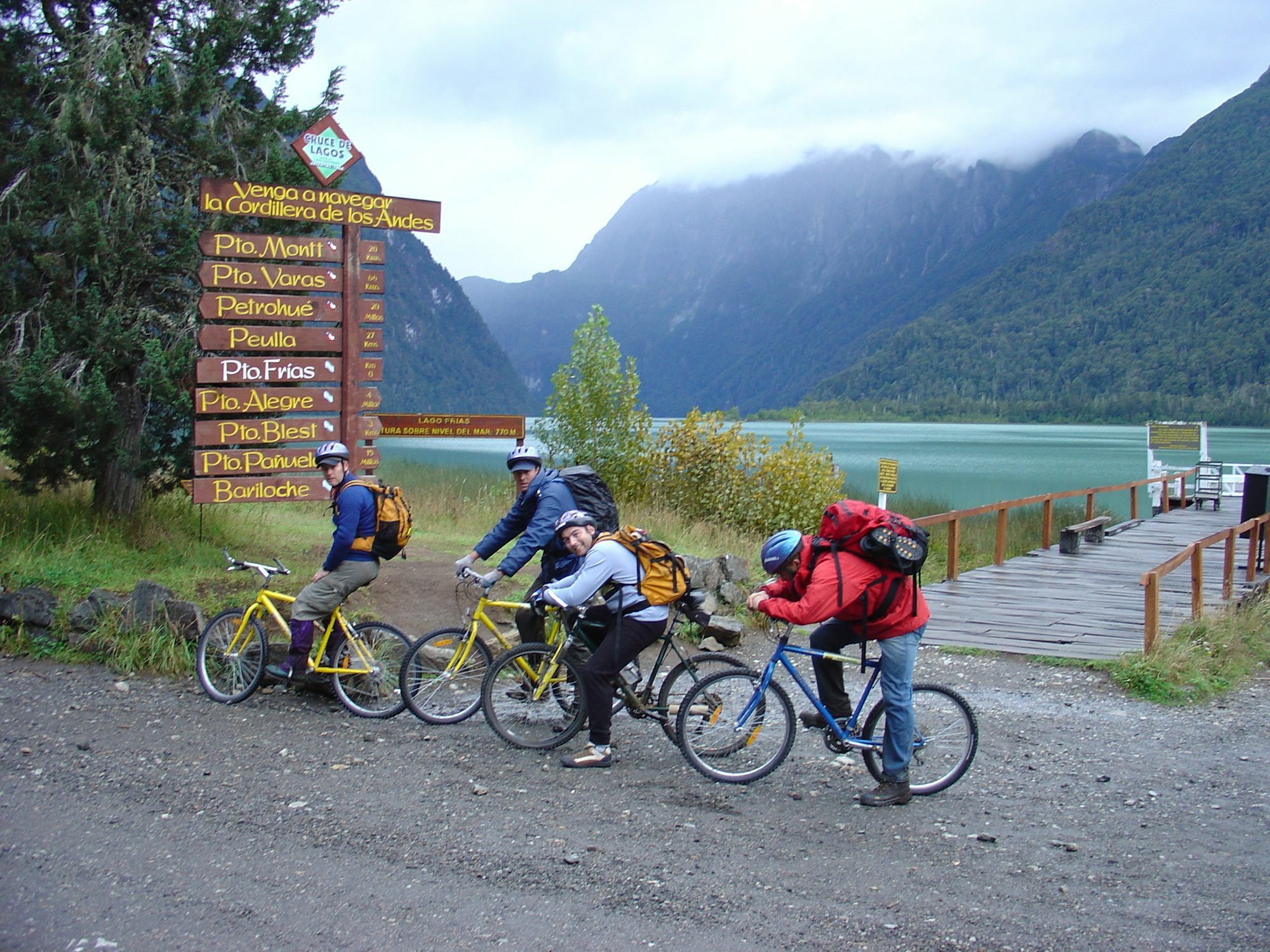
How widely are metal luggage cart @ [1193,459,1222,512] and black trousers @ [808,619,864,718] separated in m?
22.1

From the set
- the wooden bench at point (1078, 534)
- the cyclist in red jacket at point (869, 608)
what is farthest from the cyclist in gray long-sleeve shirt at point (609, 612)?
the wooden bench at point (1078, 534)

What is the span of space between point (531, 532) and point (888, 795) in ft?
7.90

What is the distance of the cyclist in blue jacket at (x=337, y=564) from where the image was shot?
254 inches

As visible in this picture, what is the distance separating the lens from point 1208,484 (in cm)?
2592

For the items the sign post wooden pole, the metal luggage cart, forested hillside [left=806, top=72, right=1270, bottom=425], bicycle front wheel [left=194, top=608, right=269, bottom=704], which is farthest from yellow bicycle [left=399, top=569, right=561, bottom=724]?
forested hillside [left=806, top=72, right=1270, bottom=425]

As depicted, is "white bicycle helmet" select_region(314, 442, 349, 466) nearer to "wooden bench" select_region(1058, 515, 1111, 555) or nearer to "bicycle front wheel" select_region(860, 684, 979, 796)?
"bicycle front wheel" select_region(860, 684, 979, 796)

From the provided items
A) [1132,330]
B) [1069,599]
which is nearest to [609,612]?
[1069,599]

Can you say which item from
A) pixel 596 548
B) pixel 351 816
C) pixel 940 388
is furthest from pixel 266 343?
pixel 940 388

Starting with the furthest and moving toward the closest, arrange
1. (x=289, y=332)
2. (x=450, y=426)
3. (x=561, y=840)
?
(x=450, y=426)
(x=289, y=332)
(x=561, y=840)

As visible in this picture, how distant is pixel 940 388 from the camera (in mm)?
165625

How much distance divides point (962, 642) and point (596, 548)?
5.30 metres

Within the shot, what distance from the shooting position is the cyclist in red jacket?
511cm

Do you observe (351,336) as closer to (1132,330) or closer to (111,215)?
(111,215)

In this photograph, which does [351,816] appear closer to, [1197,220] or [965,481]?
[965,481]
